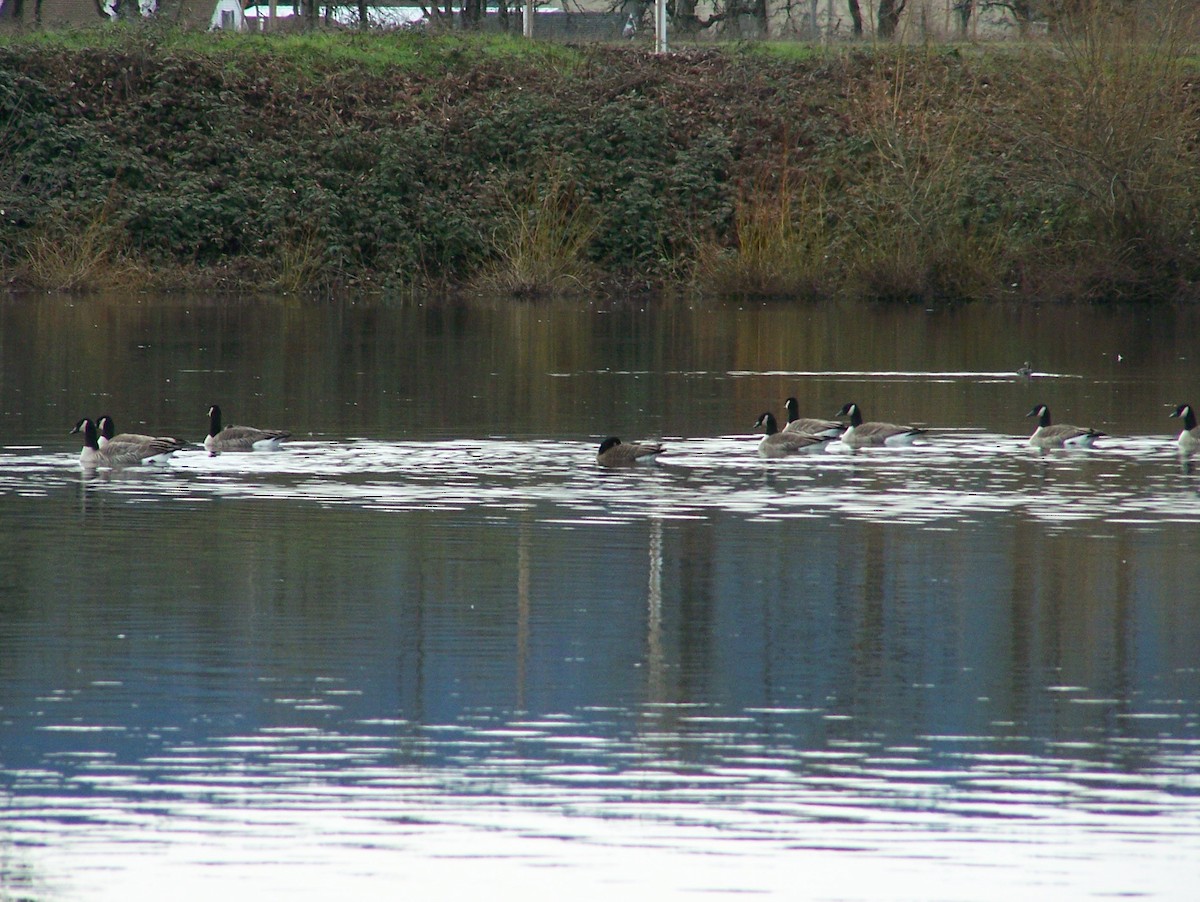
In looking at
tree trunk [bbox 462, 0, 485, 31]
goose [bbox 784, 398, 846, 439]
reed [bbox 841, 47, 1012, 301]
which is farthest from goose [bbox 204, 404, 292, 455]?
tree trunk [bbox 462, 0, 485, 31]

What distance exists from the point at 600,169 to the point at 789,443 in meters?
31.1

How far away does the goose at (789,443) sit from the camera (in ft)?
66.6

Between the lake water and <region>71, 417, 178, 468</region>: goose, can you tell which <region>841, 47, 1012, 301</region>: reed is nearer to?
the lake water

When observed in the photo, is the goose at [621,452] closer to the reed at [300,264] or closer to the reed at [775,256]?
the reed at [775,256]

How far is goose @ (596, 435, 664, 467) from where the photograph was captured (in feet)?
62.6

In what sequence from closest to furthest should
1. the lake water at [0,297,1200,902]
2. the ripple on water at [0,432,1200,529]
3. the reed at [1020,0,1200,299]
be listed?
the lake water at [0,297,1200,902], the ripple on water at [0,432,1200,529], the reed at [1020,0,1200,299]

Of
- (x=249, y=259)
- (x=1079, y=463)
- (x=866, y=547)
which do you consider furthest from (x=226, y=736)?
(x=249, y=259)

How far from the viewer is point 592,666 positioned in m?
10.7

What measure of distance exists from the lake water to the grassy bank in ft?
68.9

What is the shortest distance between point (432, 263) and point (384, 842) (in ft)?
137

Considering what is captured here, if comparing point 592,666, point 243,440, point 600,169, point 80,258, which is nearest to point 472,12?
point 600,169

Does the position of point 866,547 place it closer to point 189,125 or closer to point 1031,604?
point 1031,604

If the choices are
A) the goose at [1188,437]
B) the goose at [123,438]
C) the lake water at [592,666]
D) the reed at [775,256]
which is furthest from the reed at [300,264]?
the goose at [1188,437]

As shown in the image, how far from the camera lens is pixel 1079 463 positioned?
65.5 ft
